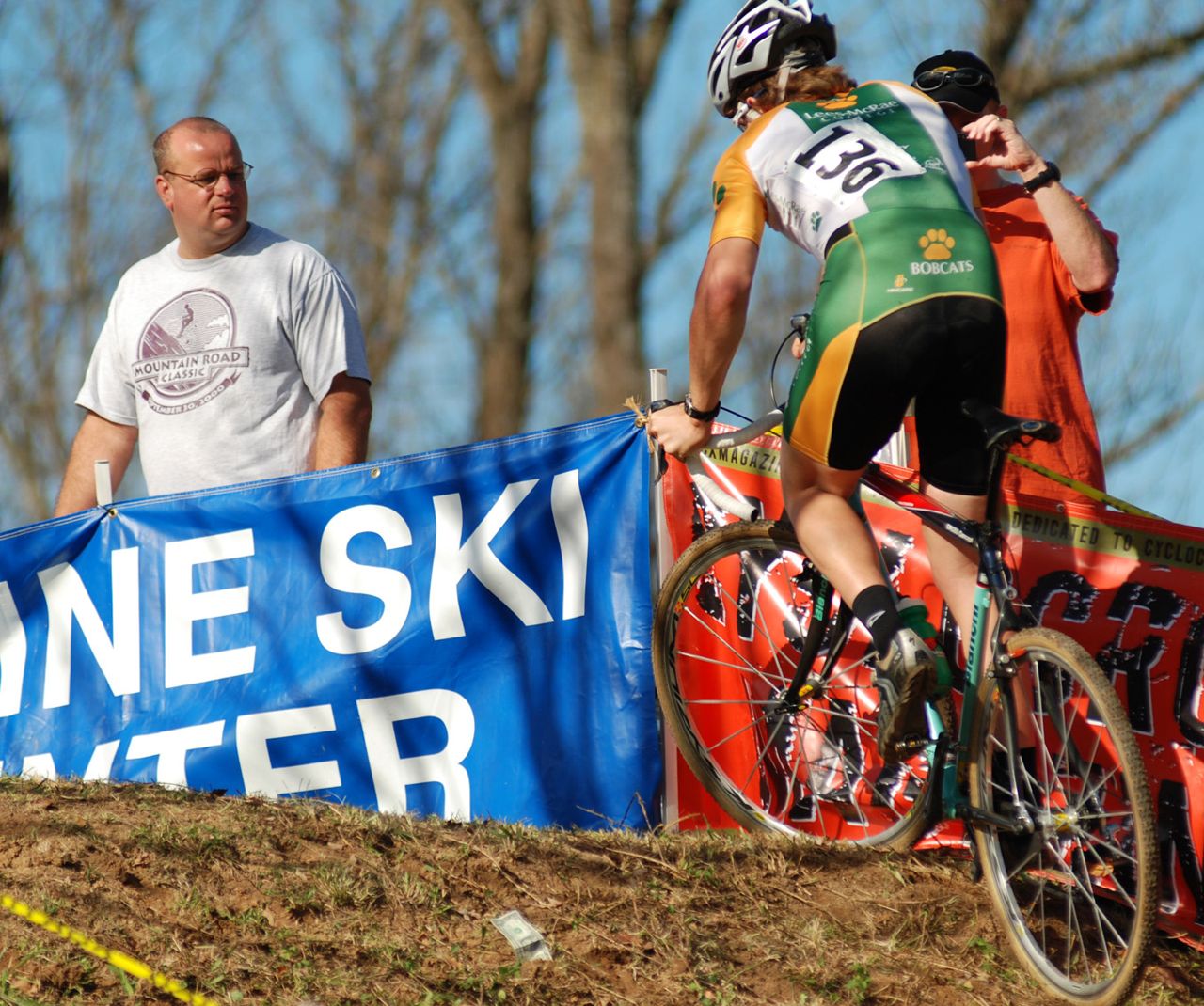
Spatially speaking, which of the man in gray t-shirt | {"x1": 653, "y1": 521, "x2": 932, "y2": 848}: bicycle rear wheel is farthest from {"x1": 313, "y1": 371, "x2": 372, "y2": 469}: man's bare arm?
A: {"x1": 653, "y1": 521, "x2": 932, "y2": 848}: bicycle rear wheel

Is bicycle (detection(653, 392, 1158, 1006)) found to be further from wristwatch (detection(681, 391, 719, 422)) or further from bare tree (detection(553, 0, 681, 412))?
bare tree (detection(553, 0, 681, 412))

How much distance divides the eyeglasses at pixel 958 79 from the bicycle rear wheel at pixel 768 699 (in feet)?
5.28

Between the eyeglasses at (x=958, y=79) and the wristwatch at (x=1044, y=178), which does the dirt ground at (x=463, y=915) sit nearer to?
the wristwatch at (x=1044, y=178)

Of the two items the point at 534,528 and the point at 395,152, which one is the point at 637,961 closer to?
the point at 534,528

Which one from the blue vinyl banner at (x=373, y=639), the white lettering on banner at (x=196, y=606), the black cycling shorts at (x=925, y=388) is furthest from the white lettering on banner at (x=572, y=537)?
the black cycling shorts at (x=925, y=388)

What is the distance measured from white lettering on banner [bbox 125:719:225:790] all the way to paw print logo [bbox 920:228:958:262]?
129 inches

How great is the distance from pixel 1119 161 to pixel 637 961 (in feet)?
46.3

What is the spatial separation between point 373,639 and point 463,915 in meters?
1.80

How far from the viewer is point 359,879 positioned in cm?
424

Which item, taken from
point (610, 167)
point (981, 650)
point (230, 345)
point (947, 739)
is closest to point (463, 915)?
point (947, 739)

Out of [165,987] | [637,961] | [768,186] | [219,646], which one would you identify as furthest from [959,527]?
[219,646]

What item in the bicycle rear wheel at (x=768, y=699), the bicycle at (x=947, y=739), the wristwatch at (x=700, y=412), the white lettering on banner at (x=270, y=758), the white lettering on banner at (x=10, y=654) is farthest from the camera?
the white lettering on banner at (x=10, y=654)

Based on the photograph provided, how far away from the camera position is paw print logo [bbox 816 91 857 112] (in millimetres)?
4289

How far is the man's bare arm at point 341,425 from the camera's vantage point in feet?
20.3
